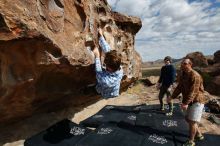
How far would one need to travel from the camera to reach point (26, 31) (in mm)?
6031

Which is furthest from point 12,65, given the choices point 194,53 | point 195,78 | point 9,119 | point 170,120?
point 194,53

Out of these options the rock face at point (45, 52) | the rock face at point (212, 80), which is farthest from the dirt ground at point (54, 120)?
the rock face at point (212, 80)

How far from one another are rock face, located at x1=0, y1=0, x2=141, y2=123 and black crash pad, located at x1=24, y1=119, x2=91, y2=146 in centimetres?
90

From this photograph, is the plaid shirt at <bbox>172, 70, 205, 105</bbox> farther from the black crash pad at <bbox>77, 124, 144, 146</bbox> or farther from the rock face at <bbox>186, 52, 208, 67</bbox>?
the rock face at <bbox>186, 52, 208, 67</bbox>

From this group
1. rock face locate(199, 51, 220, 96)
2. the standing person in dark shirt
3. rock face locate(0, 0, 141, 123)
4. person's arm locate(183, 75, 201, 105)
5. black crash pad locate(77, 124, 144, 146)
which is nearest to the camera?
rock face locate(0, 0, 141, 123)

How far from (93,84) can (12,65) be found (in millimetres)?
3106

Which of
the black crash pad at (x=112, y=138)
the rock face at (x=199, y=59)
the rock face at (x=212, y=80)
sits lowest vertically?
the black crash pad at (x=112, y=138)

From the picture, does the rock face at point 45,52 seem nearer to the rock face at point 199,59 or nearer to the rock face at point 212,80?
the rock face at point 212,80

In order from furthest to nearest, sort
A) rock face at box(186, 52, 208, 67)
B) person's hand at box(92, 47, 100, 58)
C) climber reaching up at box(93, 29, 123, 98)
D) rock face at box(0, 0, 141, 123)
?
rock face at box(186, 52, 208, 67), person's hand at box(92, 47, 100, 58), climber reaching up at box(93, 29, 123, 98), rock face at box(0, 0, 141, 123)

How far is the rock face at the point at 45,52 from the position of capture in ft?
19.9

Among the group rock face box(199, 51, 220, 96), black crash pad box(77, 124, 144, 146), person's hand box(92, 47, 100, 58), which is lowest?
black crash pad box(77, 124, 144, 146)

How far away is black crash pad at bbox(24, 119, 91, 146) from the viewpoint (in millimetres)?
7332

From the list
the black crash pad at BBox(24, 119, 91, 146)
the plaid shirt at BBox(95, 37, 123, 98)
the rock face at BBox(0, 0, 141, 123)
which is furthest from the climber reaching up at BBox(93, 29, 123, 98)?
the black crash pad at BBox(24, 119, 91, 146)

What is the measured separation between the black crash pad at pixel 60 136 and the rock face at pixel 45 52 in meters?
0.90
